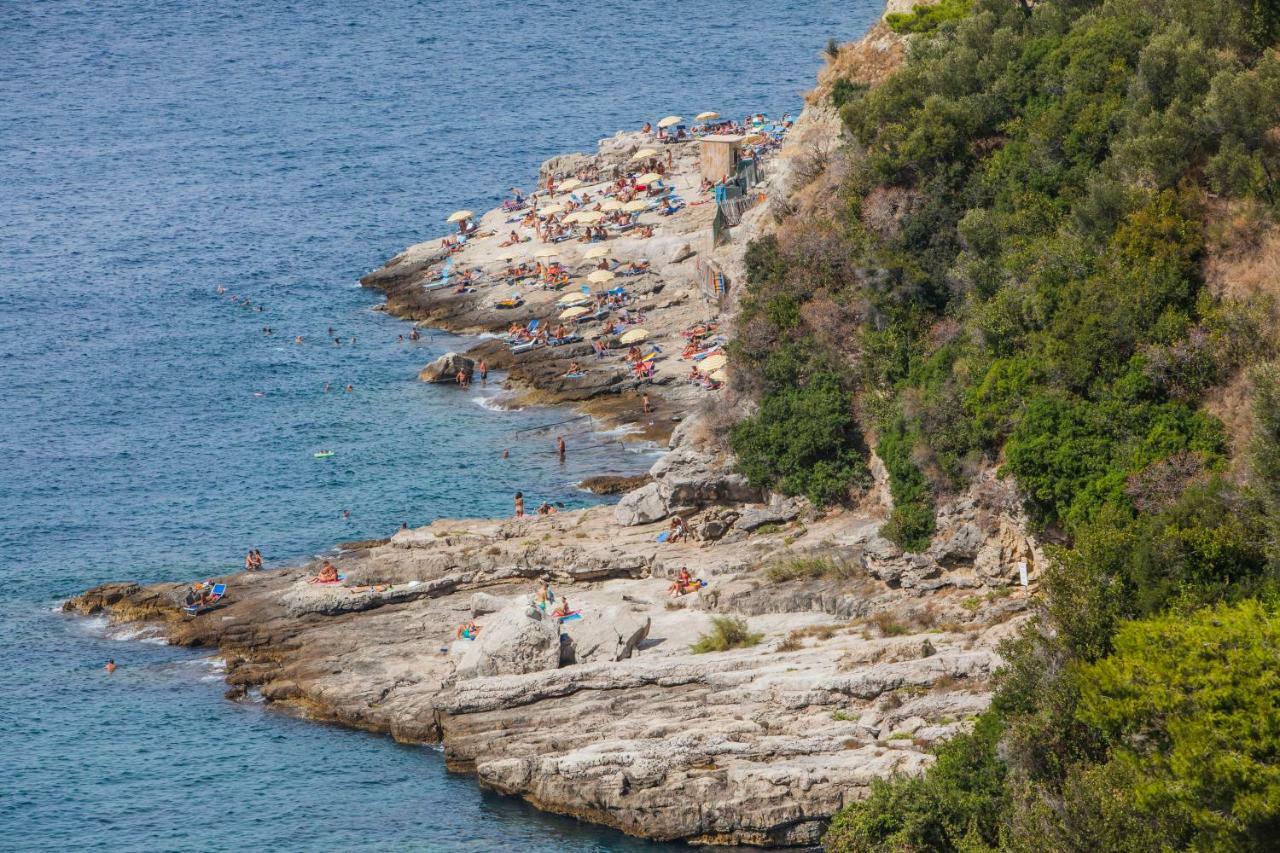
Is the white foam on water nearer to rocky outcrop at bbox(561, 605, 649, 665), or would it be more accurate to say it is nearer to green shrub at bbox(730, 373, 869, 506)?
green shrub at bbox(730, 373, 869, 506)

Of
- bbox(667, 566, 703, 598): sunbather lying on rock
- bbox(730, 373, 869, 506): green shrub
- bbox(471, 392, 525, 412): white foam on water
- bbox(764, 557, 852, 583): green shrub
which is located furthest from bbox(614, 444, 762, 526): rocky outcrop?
bbox(471, 392, 525, 412): white foam on water

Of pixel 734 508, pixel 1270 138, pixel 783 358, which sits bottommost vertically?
pixel 734 508

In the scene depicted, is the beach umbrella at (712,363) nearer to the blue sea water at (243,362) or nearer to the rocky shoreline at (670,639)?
the blue sea water at (243,362)

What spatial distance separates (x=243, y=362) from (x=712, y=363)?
110 feet

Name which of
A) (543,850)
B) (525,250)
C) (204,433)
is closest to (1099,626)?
(543,850)

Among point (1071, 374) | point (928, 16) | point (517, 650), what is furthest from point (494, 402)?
point (1071, 374)

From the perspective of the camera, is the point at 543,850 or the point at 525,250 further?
the point at 525,250

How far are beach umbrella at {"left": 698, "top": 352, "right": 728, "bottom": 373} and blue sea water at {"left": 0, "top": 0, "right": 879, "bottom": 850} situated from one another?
5.26 m

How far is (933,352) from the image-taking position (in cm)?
6044

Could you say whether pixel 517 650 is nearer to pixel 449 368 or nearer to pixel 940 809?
pixel 940 809

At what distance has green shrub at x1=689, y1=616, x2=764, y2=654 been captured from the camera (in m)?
55.0

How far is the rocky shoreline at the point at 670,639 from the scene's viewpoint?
162 ft

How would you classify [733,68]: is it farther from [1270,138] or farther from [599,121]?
[1270,138]

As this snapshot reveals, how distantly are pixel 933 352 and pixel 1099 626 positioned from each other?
18106mm
